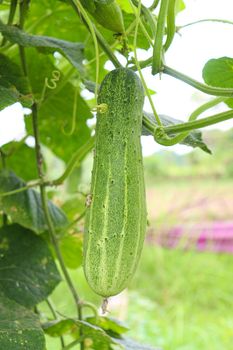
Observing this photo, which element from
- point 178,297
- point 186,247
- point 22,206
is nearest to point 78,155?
point 22,206

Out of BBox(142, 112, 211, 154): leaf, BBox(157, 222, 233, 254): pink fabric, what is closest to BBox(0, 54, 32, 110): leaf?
BBox(142, 112, 211, 154): leaf

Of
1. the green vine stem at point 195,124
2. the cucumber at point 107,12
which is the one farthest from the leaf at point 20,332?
the cucumber at point 107,12

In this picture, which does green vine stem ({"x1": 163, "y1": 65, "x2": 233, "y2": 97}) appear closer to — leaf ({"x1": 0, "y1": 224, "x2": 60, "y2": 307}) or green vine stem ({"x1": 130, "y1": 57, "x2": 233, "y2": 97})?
green vine stem ({"x1": 130, "y1": 57, "x2": 233, "y2": 97})

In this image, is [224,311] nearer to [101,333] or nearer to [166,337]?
[166,337]

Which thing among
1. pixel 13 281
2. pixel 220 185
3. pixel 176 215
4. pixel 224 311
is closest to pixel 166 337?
pixel 224 311

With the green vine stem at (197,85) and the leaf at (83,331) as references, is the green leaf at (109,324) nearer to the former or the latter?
the leaf at (83,331)
